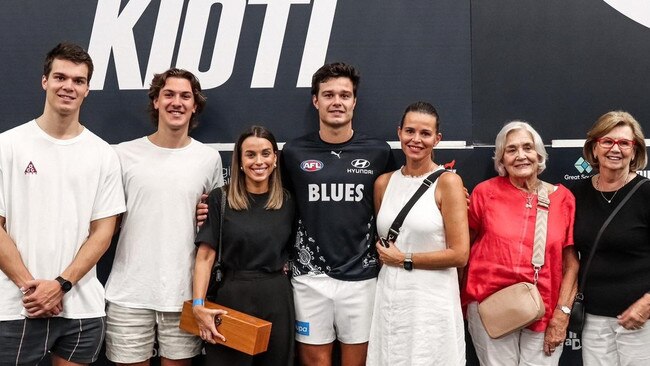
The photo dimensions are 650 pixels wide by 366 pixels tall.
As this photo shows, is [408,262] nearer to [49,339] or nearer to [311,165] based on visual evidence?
[311,165]

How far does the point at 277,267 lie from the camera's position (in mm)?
2717

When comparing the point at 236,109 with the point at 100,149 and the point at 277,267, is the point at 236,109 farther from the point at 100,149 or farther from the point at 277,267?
the point at 277,267

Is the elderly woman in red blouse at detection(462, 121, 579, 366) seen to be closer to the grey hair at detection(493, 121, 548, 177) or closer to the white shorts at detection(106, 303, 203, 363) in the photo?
the grey hair at detection(493, 121, 548, 177)

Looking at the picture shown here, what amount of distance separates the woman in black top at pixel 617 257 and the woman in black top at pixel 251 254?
148cm

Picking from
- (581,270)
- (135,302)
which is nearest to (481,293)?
(581,270)

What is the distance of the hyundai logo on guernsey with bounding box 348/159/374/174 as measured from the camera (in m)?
2.87

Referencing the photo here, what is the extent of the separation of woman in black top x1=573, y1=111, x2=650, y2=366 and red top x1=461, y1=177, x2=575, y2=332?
0.12m

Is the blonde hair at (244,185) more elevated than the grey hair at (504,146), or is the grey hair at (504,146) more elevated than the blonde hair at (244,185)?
the grey hair at (504,146)

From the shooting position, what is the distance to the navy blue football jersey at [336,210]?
9.19 feet

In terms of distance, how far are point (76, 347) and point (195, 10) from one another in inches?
79.8

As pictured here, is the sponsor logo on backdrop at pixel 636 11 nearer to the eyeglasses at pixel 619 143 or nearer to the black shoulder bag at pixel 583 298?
the eyeglasses at pixel 619 143

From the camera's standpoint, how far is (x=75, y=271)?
256 centimetres

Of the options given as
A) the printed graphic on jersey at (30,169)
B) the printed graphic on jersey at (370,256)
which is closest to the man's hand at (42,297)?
the printed graphic on jersey at (30,169)

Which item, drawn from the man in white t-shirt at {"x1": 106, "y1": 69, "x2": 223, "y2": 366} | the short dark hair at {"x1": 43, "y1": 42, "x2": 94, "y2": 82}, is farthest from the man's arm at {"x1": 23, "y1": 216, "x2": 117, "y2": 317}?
the short dark hair at {"x1": 43, "y1": 42, "x2": 94, "y2": 82}
